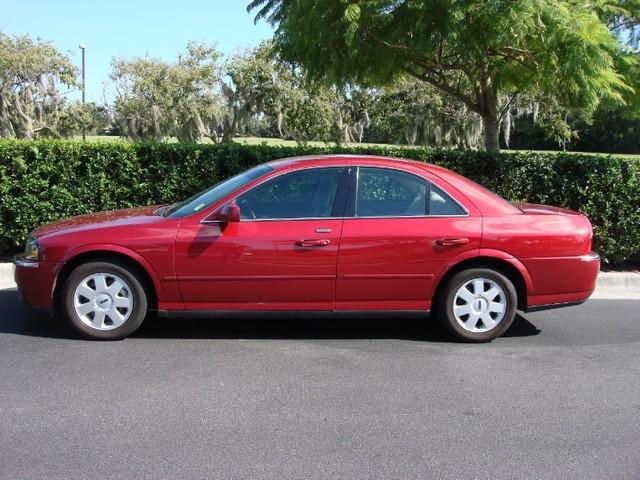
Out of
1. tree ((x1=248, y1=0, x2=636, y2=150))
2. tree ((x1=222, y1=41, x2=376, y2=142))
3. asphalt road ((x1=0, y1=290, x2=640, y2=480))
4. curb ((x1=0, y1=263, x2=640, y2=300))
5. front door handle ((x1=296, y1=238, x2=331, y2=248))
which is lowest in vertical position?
asphalt road ((x1=0, y1=290, x2=640, y2=480))

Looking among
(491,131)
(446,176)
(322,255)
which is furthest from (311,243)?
(491,131)

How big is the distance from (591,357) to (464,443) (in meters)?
2.20

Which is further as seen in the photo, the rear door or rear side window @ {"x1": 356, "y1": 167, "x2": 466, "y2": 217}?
rear side window @ {"x1": 356, "y1": 167, "x2": 466, "y2": 217}

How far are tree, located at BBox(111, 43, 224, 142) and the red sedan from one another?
24.6 meters

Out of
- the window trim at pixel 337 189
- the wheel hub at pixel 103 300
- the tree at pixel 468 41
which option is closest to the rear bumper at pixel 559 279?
the window trim at pixel 337 189

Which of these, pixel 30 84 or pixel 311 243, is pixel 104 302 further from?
pixel 30 84

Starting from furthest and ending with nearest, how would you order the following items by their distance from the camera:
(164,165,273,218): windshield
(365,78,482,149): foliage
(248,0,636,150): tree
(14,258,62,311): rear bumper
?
(365,78,482,149): foliage
(248,0,636,150): tree
(164,165,273,218): windshield
(14,258,62,311): rear bumper

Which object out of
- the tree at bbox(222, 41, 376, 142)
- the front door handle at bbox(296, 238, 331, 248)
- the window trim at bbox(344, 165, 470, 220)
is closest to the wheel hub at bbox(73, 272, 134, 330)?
the front door handle at bbox(296, 238, 331, 248)

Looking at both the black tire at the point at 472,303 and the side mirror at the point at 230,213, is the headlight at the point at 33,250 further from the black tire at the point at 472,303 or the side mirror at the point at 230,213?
the black tire at the point at 472,303

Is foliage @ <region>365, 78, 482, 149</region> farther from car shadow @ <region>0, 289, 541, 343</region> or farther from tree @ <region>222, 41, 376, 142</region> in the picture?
car shadow @ <region>0, 289, 541, 343</region>

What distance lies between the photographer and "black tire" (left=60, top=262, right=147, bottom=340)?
534 centimetres

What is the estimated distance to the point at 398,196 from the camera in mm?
5625

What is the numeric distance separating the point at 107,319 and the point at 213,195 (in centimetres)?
143

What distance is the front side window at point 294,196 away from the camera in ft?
18.0
